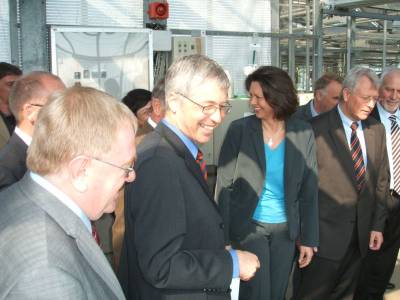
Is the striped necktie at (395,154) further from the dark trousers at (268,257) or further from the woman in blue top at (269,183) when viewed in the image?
the dark trousers at (268,257)

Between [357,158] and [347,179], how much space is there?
159 mm

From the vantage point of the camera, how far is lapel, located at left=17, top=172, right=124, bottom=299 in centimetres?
107

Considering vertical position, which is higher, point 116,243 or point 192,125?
point 192,125

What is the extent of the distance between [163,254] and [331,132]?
74.6 inches

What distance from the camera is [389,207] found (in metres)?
3.70

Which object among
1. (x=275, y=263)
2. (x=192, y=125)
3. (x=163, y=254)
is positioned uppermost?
(x=192, y=125)

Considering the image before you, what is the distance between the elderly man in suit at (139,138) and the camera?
245 cm

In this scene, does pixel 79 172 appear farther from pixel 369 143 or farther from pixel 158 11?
pixel 158 11

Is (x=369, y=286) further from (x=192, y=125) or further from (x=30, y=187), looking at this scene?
(x=30, y=187)

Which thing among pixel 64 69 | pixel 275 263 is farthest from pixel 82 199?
pixel 64 69

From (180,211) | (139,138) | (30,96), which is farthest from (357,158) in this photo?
(30,96)

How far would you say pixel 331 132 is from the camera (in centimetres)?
307

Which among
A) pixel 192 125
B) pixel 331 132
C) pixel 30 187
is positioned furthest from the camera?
pixel 331 132

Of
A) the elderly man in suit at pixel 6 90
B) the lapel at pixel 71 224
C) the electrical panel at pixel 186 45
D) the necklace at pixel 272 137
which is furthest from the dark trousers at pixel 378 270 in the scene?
the electrical panel at pixel 186 45
